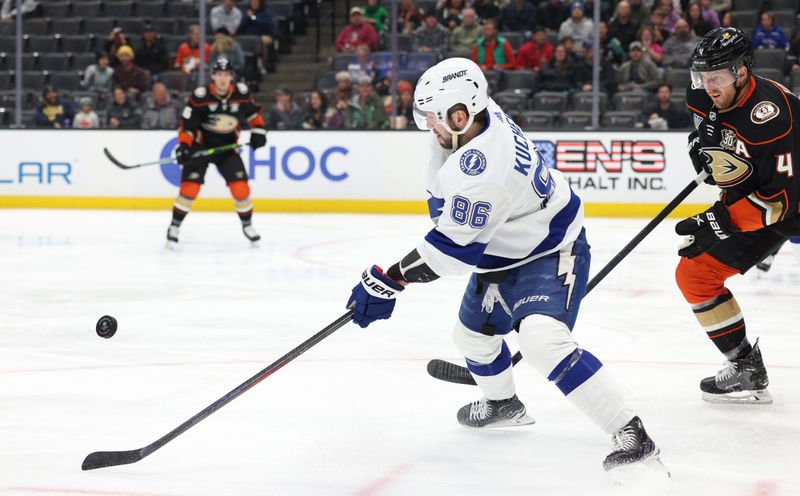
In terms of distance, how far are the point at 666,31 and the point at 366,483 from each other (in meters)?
8.61

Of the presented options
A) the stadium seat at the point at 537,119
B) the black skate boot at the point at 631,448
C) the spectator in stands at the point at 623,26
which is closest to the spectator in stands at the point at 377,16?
the stadium seat at the point at 537,119

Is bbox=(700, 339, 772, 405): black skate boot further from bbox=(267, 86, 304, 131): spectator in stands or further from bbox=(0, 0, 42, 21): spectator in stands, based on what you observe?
bbox=(0, 0, 42, 21): spectator in stands

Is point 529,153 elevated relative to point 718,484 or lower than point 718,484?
elevated

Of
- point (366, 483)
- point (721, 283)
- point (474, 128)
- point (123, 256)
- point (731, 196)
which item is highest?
point (474, 128)

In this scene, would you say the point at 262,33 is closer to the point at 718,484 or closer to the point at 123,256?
the point at 123,256

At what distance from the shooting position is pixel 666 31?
10344mm

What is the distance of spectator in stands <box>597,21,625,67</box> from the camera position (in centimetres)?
1005

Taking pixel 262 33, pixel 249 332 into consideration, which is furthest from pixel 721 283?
pixel 262 33

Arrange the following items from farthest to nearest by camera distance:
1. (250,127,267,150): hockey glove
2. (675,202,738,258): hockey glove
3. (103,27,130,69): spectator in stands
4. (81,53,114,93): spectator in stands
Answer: (103,27,130,69): spectator in stands < (81,53,114,93): spectator in stands < (250,127,267,150): hockey glove < (675,202,738,258): hockey glove

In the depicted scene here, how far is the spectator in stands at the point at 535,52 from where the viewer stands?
34.0ft

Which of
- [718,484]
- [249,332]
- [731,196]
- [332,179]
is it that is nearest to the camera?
[718,484]

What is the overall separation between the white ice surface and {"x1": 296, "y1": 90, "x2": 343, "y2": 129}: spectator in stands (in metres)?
3.70

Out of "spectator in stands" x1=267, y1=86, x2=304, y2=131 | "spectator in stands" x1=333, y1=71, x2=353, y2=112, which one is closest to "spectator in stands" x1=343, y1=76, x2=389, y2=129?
"spectator in stands" x1=333, y1=71, x2=353, y2=112

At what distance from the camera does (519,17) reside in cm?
1088
